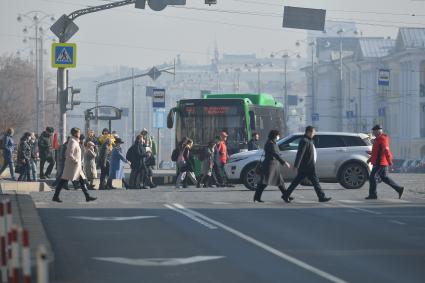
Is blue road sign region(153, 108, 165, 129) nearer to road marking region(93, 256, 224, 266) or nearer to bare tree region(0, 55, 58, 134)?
bare tree region(0, 55, 58, 134)

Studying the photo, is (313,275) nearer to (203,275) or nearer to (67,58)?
(203,275)

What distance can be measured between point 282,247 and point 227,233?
2.35m

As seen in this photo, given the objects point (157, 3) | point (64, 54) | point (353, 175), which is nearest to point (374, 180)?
point (353, 175)

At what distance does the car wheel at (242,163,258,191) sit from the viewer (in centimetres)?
3591

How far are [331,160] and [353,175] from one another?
704 millimetres

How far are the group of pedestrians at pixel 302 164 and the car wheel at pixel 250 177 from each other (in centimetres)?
646

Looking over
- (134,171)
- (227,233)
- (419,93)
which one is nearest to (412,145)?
(419,93)

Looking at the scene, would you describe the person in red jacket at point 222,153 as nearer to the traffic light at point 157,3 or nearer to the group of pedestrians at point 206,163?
the group of pedestrians at point 206,163

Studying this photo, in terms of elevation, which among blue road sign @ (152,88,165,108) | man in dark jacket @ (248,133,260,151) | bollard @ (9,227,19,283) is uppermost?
blue road sign @ (152,88,165,108)

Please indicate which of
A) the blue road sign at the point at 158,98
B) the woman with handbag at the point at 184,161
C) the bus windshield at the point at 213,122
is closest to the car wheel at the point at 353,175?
the woman with handbag at the point at 184,161

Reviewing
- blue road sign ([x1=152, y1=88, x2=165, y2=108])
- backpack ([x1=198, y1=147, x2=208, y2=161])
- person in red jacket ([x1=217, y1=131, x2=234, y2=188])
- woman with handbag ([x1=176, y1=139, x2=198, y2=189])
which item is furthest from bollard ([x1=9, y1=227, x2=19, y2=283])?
blue road sign ([x1=152, y1=88, x2=165, y2=108])

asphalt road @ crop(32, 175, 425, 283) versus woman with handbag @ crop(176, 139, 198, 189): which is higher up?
woman with handbag @ crop(176, 139, 198, 189)

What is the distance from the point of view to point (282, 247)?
56.5 ft

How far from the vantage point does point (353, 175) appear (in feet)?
117
